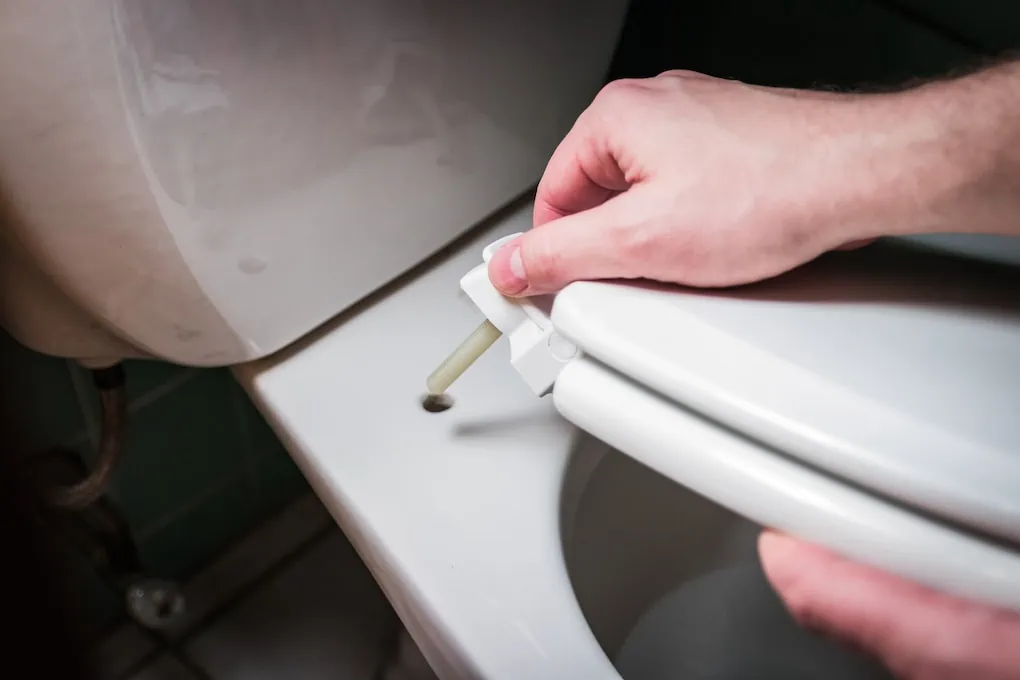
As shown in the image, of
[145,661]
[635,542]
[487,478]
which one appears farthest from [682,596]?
[145,661]

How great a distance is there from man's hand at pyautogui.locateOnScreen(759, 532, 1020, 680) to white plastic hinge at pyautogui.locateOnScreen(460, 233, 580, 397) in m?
0.13

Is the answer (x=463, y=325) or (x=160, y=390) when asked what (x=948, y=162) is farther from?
(x=160, y=390)

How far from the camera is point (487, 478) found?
45cm

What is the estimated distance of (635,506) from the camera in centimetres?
57

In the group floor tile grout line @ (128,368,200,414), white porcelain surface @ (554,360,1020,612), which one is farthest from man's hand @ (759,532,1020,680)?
floor tile grout line @ (128,368,200,414)

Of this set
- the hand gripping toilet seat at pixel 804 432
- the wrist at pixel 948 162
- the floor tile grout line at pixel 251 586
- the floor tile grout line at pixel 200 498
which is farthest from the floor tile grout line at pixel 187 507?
the wrist at pixel 948 162

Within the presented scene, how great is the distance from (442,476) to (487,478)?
24 mm

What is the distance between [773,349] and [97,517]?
513 mm

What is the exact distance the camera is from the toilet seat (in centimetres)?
30

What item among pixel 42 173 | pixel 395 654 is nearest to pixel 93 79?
pixel 42 173

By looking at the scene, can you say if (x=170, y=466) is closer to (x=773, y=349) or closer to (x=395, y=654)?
(x=395, y=654)

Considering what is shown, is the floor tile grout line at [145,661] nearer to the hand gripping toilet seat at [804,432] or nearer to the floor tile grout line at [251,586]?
the floor tile grout line at [251,586]

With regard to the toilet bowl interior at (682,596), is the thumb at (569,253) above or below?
above

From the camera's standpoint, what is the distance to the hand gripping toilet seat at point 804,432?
288 mm
